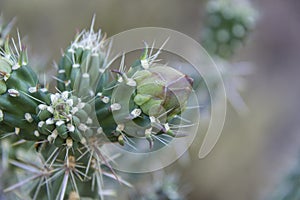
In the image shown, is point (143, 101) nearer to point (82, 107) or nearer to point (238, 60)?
point (82, 107)

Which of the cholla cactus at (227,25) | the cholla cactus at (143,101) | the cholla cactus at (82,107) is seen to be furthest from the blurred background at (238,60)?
the cholla cactus at (143,101)

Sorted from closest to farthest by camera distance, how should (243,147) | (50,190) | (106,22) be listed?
1. (50,190)
2. (106,22)
3. (243,147)

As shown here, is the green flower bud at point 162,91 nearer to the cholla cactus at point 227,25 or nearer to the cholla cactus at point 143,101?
the cholla cactus at point 143,101

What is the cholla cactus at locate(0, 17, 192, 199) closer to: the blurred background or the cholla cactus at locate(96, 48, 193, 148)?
the cholla cactus at locate(96, 48, 193, 148)

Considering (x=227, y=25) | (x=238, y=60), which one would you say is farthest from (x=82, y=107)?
(x=238, y=60)

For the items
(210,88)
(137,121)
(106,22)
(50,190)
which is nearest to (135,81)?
(137,121)

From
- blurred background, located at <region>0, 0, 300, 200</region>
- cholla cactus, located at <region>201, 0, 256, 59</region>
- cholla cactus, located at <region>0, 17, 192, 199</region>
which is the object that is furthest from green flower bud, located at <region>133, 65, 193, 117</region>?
blurred background, located at <region>0, 0, 300, 200</region>

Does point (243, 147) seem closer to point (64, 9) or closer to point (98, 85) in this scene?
point (64, 9)
